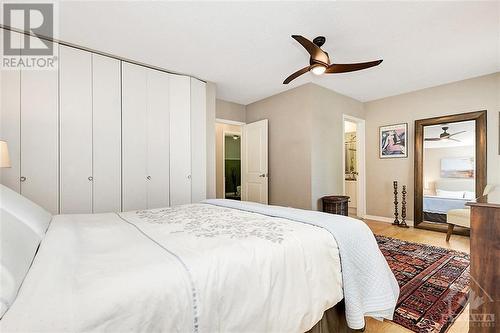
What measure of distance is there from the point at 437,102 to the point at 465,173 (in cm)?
130

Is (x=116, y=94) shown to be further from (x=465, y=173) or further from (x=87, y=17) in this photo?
(x=465, y=173)

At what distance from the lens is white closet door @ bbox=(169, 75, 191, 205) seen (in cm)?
330

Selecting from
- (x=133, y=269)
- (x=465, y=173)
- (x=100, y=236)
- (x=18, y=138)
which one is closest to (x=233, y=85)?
(x=18, y=138)

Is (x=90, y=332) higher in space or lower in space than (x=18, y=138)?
lower

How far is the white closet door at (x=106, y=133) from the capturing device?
108 inches

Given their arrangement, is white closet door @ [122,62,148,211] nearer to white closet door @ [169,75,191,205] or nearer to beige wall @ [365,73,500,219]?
white closet door @ [169,75,191,205]

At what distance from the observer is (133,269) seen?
833 mm

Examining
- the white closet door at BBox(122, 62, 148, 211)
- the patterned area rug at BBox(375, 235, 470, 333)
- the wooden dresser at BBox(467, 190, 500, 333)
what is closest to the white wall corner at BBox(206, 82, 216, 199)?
the white closet door at BBox(122, 62, 148, 211)

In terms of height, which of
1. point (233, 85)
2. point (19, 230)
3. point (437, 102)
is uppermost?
point (233, 85)

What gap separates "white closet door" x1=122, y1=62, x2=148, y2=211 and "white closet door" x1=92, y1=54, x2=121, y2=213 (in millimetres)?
68

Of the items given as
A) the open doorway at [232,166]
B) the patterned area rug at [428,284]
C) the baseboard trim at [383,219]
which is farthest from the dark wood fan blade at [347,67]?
the open doorway at [232,166]

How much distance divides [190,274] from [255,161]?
396cm

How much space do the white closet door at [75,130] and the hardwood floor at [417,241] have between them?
3.07 meters

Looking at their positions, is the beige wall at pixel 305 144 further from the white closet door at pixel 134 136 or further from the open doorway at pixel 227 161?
the white closet door at pixel 134 136
